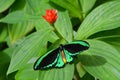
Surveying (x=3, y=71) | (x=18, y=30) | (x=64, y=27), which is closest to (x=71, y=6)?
(x=64, y=27)

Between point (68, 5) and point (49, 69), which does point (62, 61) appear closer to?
point (49, 69)

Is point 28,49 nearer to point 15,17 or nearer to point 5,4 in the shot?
point 15,17

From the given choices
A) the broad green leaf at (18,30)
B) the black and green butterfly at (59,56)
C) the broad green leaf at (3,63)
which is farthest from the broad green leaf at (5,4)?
the black and green butterfly at (59,56)

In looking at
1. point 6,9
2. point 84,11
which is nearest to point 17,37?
point 6,9

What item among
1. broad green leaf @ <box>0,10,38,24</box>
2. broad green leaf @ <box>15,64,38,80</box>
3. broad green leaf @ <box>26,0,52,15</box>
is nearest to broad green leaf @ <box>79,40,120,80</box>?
broad green leaf @ <box>15,64,38,80</box>

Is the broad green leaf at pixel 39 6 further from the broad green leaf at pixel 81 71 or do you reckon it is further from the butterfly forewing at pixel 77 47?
the butterfly forewing at pixel 77 47
